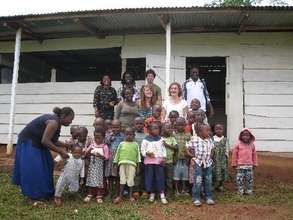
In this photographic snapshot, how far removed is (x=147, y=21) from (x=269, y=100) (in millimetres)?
3217

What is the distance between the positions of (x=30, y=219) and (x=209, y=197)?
2471 millimetres

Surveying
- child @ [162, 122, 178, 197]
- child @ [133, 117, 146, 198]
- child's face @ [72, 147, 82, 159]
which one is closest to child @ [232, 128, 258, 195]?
child @ [162, 122, 178, 197]

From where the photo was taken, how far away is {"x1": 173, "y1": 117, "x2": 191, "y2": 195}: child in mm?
6719

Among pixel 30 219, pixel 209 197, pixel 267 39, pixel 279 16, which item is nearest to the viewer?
pixel 30 219

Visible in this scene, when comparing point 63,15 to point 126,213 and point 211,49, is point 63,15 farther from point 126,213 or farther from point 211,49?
point 126,213

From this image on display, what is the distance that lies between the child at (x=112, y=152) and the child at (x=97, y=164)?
3.1 inches

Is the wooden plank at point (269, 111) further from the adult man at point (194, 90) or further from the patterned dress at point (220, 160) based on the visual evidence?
the patterned dress at point (220, 160)

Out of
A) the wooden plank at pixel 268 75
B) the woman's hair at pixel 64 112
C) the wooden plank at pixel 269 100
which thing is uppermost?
the wooden plank at pixel 268 75

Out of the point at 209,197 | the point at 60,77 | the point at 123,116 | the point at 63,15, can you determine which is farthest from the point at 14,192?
the point at 60,77

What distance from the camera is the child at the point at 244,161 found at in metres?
6.95

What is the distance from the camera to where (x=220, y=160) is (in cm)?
699

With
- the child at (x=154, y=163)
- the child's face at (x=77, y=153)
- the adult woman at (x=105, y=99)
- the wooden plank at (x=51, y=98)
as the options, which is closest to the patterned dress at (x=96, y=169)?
the child's face at (x=77, y=153)

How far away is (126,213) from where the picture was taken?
587 cm

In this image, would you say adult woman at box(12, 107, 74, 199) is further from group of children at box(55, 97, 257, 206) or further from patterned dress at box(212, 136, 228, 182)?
patterned dress at box(212, 136, 228, 182)
